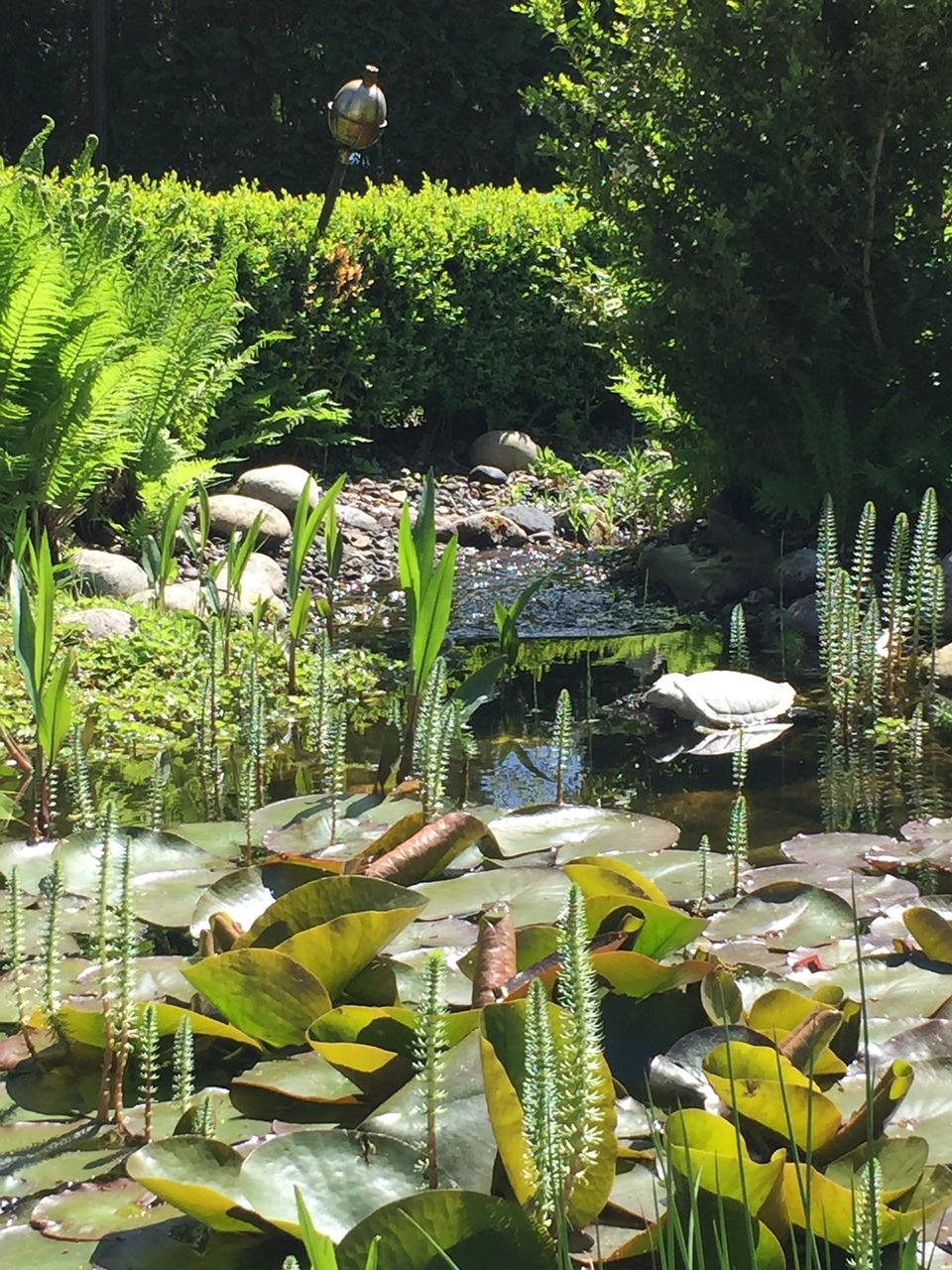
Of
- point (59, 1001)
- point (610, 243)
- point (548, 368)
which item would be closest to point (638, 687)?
point (610, 243)

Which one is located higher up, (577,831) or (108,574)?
(108,574)

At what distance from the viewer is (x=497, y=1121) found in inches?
51.2

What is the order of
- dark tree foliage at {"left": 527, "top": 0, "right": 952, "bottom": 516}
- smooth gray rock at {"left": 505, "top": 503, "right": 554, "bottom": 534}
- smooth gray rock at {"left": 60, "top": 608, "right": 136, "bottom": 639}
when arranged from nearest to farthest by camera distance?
smooth gray rock at {"left": 60, "top": 608, "right": 136, "bottom": 639}, dark tree foliage at {"left": 527, "top": 0, "right": 952, "bottom": 516}, smooth gray rock at {"left": 505, "top": 503, "right": 554, "bottom": 534}

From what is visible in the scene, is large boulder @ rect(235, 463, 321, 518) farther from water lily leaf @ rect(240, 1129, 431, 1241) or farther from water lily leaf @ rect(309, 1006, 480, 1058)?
water lily leaf @ rect(240, 1129, 431, 1241)

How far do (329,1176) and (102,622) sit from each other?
3666 millimetres

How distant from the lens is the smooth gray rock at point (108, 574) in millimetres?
5730

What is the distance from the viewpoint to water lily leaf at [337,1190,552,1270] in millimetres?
1202

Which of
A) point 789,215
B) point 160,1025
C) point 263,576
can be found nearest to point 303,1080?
point 160,1025

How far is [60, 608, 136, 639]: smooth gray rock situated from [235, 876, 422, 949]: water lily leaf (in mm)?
2918

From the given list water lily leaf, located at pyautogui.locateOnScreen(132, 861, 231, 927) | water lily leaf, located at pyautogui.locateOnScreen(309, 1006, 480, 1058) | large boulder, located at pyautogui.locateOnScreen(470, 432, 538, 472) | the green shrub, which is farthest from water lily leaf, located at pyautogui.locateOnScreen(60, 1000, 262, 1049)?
large boulder, located at pyautogui.locateOnScreen(470, 432, 538, 472)

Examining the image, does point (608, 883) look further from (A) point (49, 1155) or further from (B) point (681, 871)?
(A) point (49, 1155)

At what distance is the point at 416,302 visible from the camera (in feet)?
29.9

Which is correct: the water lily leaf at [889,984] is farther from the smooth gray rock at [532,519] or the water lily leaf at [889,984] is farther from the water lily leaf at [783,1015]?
the smooth gray rock at [532,519]

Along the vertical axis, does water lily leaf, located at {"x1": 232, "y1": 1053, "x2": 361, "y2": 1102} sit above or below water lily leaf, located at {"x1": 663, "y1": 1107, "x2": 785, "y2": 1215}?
below
